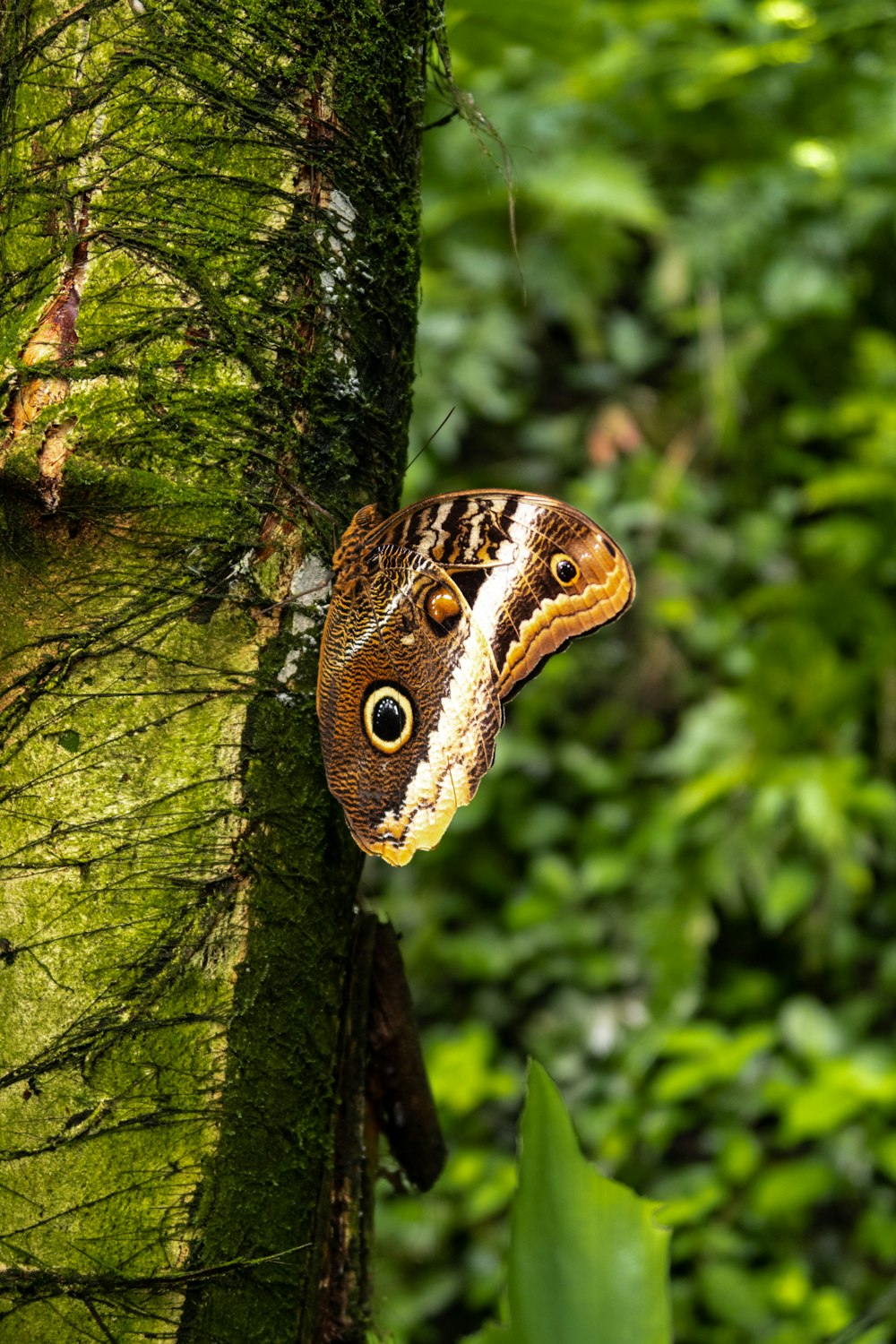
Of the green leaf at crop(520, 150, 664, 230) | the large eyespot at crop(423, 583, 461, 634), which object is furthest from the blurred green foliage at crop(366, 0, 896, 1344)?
the large eyespot at crop(423, 583, 461, 634)

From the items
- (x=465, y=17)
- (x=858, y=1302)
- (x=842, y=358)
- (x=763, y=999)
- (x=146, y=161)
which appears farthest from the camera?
(x=842, y=358)

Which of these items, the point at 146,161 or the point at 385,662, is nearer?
the point at 146,161

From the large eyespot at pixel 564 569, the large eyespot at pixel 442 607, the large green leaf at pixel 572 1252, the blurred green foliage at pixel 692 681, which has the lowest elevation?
the large green leaf at pixel 572 1252

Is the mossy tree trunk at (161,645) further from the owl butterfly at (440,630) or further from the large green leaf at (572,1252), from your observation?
the large green leaf at (572,1252)

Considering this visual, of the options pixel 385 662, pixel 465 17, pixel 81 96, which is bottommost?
pixel 385 662

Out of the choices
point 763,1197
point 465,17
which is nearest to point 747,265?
point 465,17

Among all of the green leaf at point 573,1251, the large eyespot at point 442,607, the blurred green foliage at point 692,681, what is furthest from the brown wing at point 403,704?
the blurred green foliage at point 692,681

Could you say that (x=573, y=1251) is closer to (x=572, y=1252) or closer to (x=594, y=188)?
(x=572, y=1252)

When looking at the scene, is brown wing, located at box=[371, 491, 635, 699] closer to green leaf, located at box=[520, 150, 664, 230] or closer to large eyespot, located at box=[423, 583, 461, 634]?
large eyespot, located at box=[423, 583, 461, 634]

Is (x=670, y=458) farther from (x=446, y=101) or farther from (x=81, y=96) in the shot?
(x=81, y=96)
